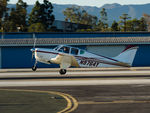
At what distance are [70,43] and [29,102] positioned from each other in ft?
71.1

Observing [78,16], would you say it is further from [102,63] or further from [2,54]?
[102,63]

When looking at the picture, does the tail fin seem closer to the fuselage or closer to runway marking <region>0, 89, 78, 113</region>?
the fuselage

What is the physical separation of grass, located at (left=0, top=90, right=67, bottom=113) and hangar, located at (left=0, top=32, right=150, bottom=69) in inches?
737

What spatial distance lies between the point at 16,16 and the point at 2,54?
154 feet

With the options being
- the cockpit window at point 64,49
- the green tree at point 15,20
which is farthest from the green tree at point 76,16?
the cockpit window at point 64,49

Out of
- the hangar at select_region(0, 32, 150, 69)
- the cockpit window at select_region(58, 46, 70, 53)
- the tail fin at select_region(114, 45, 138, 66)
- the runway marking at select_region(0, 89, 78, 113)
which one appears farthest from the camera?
the hangar at select_region(0, 32, 150, 69)

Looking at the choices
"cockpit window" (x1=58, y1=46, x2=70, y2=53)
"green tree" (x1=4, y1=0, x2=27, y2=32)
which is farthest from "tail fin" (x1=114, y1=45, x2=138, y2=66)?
"green tree" (x1=4, y1=0, x2=27, y2=32)

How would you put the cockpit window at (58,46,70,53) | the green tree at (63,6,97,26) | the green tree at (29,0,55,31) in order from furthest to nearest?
the green tree at (63,6,97,26) < the green tree at (29,0,55,31) < the cockpit window at (58,46,70,53)

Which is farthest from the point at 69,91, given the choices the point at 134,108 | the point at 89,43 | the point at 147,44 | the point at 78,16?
the point at 78,16

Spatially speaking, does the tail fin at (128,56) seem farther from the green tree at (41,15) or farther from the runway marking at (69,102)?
the green tree at (41,15)

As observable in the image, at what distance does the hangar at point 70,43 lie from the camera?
32688 millimetres

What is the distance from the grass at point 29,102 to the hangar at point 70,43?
61.4ft

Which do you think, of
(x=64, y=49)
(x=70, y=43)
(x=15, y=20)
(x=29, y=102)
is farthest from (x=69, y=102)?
(x=15, y=20)

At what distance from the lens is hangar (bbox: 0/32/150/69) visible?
32688 millimetres
